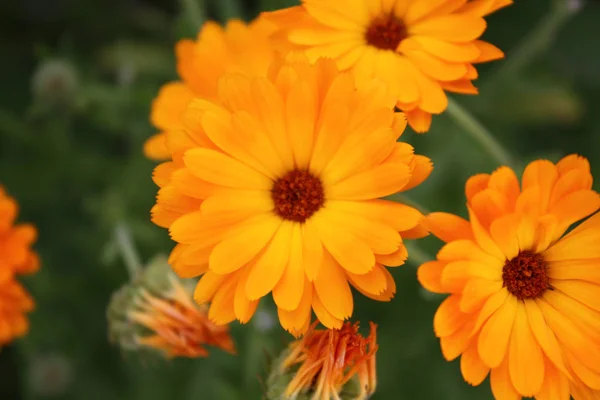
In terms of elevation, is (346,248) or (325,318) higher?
(346,248)

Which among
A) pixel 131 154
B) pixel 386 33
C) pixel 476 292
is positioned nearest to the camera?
pixel 476 292

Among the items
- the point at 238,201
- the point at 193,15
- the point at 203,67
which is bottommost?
the point at 238,201

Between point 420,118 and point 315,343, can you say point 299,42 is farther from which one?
point 315,343

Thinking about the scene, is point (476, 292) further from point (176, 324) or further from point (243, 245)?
point (176, 324)

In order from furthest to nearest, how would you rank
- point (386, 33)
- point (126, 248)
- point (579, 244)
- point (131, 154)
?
point (131, 154), point (126, 248), point (386, 33), point (579, 244)

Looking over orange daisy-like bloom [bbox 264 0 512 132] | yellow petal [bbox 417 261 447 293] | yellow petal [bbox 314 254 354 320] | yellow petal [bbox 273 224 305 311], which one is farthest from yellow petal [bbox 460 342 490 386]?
orange daisy-like bloom [bbox 264 0 512 132]

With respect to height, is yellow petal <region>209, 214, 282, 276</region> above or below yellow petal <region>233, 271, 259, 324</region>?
above

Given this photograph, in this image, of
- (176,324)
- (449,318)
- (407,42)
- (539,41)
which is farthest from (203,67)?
(539,41)

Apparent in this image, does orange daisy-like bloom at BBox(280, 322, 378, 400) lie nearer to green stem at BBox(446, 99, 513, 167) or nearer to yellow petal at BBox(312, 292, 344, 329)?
yellow petal at BBox(312, 292, 344, 329)
